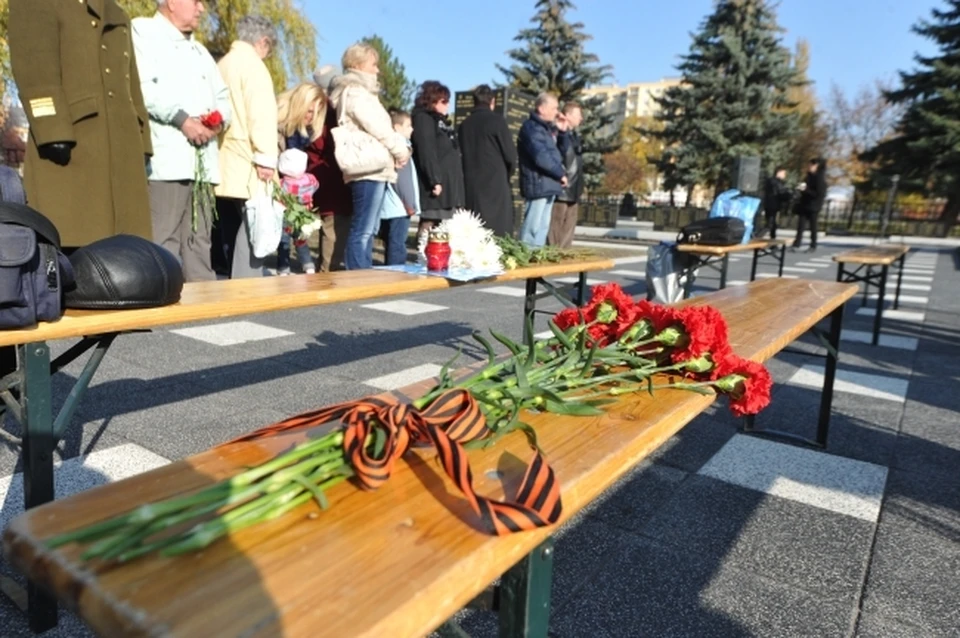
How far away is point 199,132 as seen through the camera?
149 inches

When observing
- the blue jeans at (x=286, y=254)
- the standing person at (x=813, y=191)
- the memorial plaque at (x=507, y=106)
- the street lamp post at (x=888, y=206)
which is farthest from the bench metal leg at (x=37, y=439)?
the street lamp post at (x=888, y=206)

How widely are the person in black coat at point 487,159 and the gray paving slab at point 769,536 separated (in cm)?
424

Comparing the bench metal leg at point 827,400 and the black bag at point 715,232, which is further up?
the black bag at point 715,232

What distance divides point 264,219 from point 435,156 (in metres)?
2.26

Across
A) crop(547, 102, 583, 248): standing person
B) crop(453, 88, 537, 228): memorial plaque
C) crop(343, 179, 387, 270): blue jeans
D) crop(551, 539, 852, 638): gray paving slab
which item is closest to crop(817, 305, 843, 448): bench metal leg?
crop(551, 539, 852, 638): gray paving slab

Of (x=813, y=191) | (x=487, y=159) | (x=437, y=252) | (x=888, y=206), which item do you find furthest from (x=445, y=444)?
(x=888, y=206)

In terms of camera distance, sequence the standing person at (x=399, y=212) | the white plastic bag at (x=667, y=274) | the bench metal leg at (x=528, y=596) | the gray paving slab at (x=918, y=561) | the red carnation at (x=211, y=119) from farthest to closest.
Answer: the white plastic bag at (x=667, y=274) → the standing person at (x=399, y=212) → the red carnation at (x=211, y=119) → the gray paving slab at (x=918, y=561) → the bench metal leg at (x=528, y=596)

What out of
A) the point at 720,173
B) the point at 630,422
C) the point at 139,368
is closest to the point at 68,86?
the point at 139,368

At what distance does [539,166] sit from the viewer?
682cm

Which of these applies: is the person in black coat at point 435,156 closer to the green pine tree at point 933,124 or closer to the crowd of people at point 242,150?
the crowd of people at point 242,150

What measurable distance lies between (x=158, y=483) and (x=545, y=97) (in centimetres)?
634

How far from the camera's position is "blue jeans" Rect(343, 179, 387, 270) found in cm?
520

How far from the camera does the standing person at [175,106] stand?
374cm

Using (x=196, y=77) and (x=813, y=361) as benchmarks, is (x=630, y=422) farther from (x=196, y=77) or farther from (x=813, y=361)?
(x=813, y=361)
